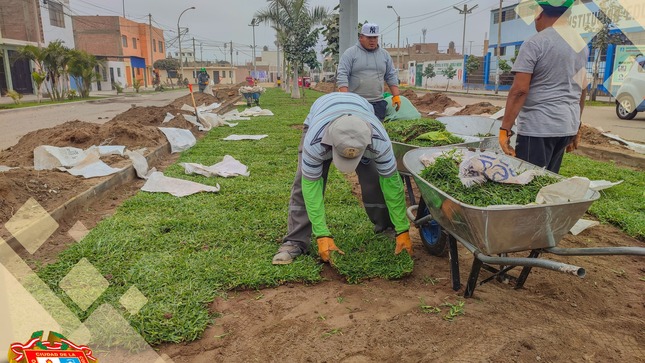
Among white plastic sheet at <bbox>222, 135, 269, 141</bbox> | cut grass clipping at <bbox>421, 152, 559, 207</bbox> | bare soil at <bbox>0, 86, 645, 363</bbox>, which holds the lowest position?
bare soil at <bbox>0, 86, 645, 363</bbox>

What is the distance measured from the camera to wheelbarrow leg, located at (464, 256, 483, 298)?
8.90 feet

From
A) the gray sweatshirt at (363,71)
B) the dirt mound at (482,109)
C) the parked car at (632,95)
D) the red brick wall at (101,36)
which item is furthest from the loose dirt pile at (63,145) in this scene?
the red brick wall at (101,36)

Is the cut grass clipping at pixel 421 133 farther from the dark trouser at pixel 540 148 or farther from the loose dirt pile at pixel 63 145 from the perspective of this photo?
the loose dirt pile at pixel 63 145

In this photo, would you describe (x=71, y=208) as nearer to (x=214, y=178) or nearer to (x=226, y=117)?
(x=214, y=178)

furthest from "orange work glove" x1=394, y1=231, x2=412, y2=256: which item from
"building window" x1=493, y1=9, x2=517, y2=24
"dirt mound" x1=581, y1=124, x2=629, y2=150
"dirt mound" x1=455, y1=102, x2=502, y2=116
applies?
"building window" x1=493, y1=9, x2=517, y2=24

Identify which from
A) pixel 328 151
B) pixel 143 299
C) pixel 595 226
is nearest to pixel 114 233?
pixel 143 299

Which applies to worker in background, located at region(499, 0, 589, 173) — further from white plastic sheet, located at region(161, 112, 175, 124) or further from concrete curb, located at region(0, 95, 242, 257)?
white plastic sheet, located at region(161, 112, 175, 124)

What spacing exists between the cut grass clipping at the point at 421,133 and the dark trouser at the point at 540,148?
93 centimetres

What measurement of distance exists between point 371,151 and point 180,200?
2.68 metres

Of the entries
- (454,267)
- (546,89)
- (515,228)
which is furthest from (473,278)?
(546,89)

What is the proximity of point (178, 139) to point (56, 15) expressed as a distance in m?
31.5

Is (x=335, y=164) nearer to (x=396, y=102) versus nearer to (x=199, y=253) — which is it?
(x=199, y=253)

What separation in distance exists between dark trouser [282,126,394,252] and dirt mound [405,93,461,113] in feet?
42.3

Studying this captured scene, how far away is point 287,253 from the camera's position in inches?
135
